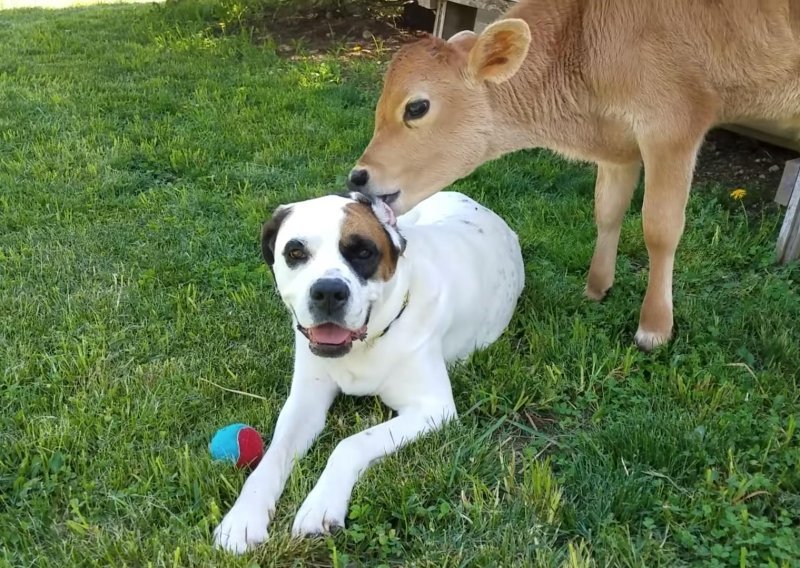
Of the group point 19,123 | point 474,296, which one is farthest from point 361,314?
point 19,123

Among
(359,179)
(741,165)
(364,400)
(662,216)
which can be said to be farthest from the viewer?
(741,165)

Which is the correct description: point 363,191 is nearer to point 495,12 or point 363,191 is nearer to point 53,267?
point 53,267

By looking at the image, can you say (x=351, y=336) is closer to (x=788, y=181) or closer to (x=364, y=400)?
(x=364, y=400)

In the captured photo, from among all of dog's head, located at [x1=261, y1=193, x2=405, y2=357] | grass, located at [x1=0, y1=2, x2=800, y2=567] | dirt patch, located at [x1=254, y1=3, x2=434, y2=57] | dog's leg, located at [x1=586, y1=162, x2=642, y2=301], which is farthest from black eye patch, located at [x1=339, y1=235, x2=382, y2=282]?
dirt patch, located at [x1=254, y1=3, x2=434, y2=57]

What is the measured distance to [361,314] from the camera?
2.69 m

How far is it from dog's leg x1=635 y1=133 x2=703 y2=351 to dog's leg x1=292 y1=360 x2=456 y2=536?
1153 millimetres

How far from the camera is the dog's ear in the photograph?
290cm

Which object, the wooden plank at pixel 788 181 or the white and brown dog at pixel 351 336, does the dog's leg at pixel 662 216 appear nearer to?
the white and brown dog at pixel 351 336

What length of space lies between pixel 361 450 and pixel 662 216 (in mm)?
1876

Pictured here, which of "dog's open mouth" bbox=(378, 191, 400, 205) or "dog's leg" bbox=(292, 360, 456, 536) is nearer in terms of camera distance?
"dog's leg" bbox=(292, 360, 456, 536)

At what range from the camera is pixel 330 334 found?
2721 mm

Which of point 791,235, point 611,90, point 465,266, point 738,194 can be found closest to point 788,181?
point 738,194

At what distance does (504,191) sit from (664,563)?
135 inches

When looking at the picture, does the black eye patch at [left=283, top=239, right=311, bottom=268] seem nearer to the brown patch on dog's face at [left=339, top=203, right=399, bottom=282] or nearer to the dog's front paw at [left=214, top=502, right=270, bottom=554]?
the brown patch on dog's face at [left=339, top=203, right=399, bottom=282]
